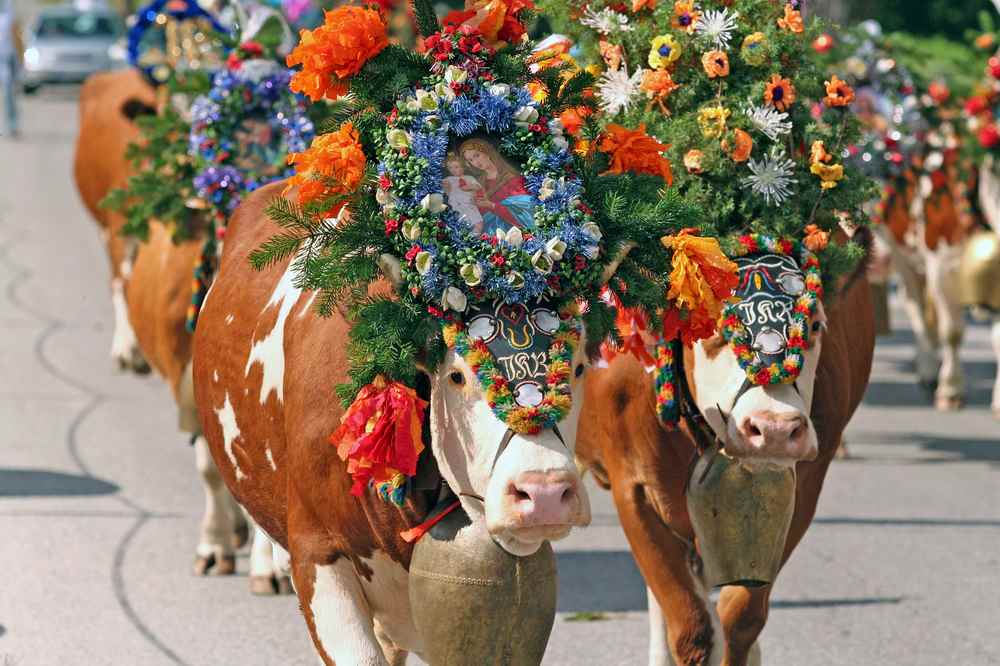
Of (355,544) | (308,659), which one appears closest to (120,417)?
(308,659)

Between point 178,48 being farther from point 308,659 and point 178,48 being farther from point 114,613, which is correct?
point 308,659

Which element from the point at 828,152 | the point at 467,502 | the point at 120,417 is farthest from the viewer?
the point at 120,417

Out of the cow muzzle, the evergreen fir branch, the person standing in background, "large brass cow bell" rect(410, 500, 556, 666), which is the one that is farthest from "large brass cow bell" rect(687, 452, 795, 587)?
the person standing in background

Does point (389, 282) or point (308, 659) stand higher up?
point (389, 282)

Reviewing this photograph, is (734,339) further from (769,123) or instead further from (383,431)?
(383,431)

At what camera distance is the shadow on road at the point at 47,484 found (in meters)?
9.38

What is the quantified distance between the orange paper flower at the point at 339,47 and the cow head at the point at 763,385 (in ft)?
5.52

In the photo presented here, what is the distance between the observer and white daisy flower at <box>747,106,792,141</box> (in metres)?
6.02

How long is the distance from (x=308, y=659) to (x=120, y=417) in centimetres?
484

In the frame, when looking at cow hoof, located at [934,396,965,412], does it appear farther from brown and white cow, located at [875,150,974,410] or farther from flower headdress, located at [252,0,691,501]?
flower headdress, located at [252,0,691,501]

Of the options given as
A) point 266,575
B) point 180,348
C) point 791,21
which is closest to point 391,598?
point 791,21

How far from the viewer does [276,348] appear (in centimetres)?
525

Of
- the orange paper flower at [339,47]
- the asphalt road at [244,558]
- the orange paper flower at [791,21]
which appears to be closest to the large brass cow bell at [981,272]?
the asphalt road at [244,558]

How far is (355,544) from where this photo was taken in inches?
187
